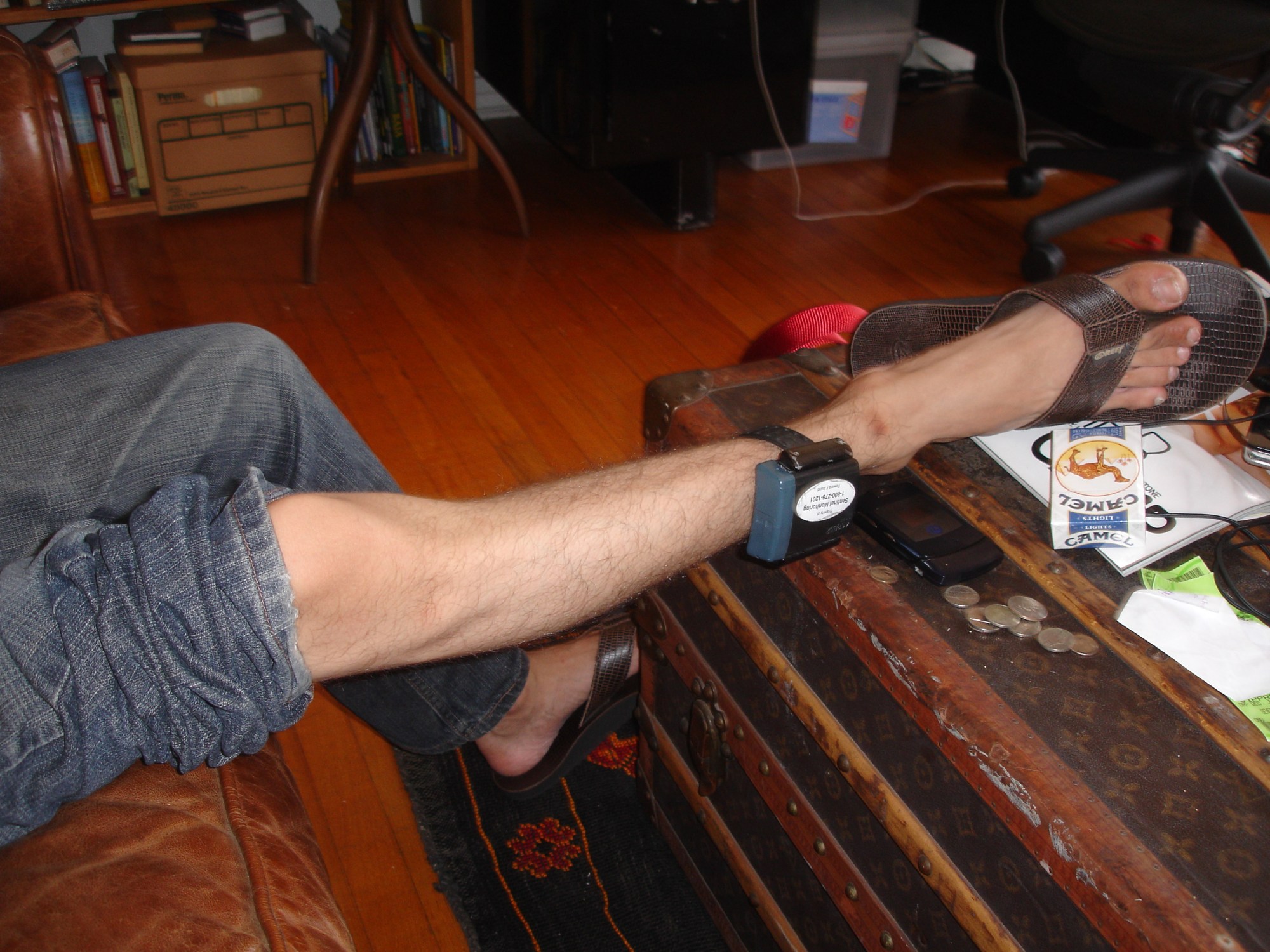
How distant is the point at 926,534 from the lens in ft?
2.27

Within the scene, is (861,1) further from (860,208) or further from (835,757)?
(835,757)

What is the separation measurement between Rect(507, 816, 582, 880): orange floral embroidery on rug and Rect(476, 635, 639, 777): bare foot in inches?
2.3

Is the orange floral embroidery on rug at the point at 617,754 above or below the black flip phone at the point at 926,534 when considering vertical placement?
below

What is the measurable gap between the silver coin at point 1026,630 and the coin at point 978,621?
12mm

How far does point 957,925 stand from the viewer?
0.59 metres

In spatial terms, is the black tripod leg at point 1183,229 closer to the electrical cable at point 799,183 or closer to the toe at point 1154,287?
the electrical cable at point 799,183

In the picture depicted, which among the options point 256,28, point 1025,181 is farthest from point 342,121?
point 1025,181

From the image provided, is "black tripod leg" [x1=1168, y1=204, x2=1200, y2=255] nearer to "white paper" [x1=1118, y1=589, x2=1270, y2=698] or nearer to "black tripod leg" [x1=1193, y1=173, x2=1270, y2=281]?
"black tripod leg" [x1=1193, y1=173, x2=1270, y2=281]

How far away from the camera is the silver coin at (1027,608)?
2.11ft

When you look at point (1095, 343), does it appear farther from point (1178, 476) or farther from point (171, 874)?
point (171, 874)

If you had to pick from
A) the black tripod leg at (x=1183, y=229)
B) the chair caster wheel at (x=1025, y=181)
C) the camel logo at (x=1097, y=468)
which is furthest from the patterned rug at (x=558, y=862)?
the chair caster wheel at (x=1025, y=181)

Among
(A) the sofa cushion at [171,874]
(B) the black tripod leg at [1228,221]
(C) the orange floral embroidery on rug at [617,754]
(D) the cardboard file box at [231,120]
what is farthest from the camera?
(D) the cardboard file box at [231,120]

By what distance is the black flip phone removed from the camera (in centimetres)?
67

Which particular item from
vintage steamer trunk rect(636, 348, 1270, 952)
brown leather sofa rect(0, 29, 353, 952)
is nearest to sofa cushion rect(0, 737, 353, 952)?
brown leather sofa rect(0, 29, 353, 952)
